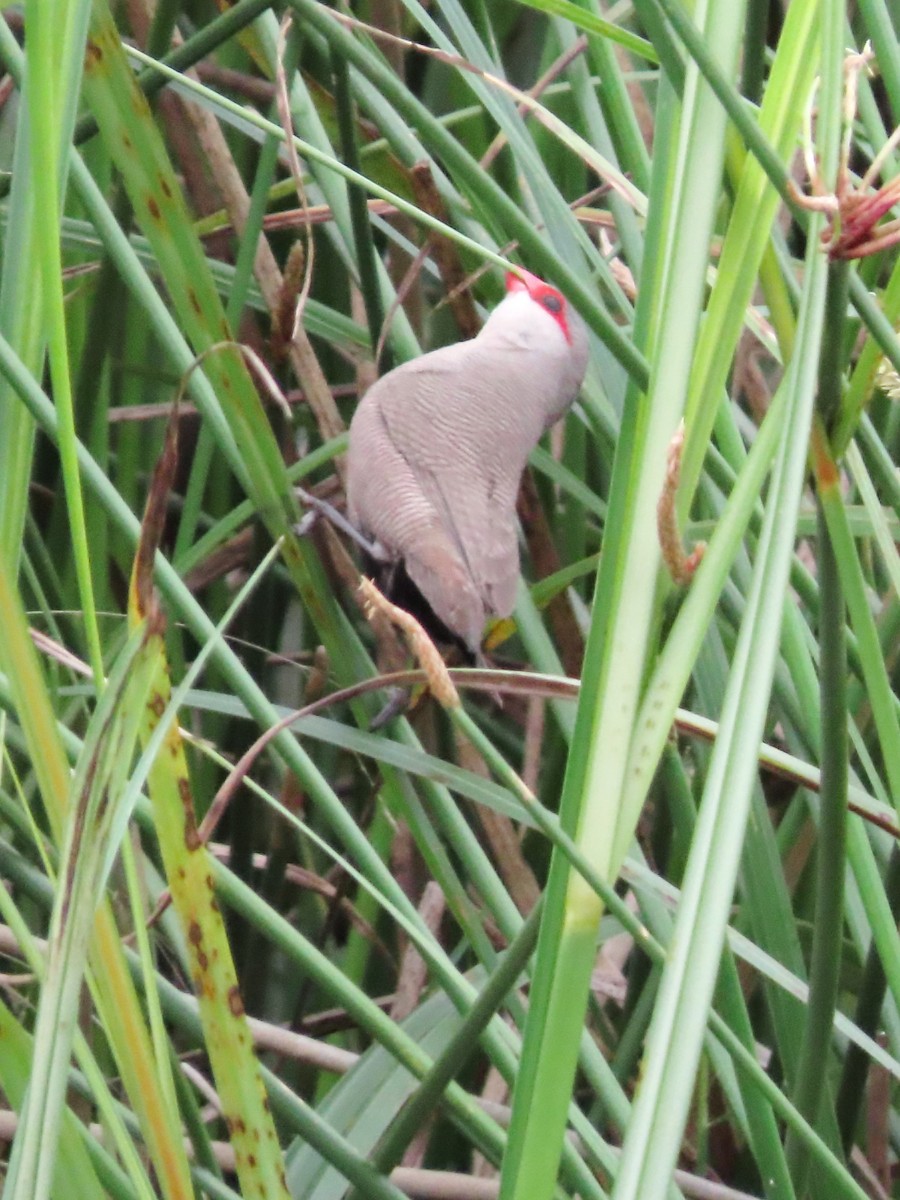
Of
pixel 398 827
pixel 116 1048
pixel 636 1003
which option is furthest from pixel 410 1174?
pixel 116 1048

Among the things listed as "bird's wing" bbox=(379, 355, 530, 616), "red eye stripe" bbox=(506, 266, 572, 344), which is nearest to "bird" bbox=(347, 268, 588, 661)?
"bird's wing" bbox=(379, 355, 530, 616)

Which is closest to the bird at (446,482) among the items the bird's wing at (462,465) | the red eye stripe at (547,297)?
the bird's wing at (462,465)

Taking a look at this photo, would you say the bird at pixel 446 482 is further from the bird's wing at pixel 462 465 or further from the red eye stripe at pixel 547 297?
the red eye stripe at pixel 547 297

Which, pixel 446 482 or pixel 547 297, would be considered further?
pixel 547 297

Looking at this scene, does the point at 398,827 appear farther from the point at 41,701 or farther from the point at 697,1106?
the point at 41,701

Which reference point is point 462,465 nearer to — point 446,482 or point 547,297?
point 446,482

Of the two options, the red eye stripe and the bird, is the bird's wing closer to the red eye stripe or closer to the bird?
the bird

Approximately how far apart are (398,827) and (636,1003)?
0.24 metres

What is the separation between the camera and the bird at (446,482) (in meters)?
0.93

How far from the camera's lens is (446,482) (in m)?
1.02

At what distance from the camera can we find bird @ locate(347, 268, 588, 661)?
36.8 inches

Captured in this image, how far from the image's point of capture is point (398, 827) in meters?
1.08

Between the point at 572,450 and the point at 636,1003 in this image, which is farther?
the point at 572,450

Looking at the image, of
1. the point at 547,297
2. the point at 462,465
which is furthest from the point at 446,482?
the point at 547,297
